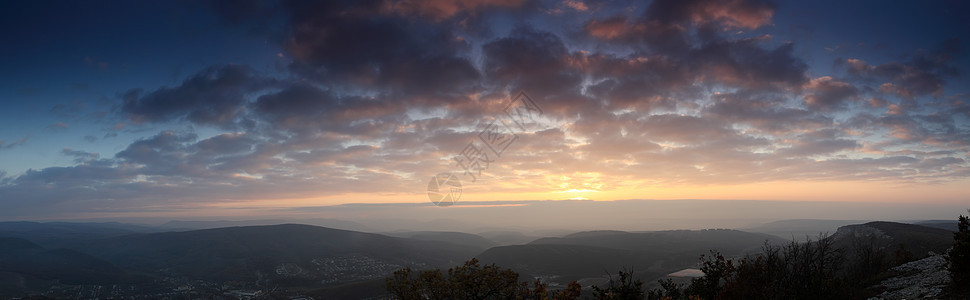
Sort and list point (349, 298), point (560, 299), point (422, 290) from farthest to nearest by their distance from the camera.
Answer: point (349, 298), point (422, 290), point (560, 299)

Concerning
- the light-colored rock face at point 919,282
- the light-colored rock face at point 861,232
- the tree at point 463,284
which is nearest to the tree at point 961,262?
the light-colored rock face at point 919,282

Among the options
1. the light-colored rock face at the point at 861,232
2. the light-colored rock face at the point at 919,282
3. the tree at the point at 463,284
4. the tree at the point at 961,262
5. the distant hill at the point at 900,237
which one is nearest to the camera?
the tree at the point at 463,284

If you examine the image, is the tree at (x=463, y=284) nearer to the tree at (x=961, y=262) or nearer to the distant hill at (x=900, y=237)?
the tree at (x=961, y=262)

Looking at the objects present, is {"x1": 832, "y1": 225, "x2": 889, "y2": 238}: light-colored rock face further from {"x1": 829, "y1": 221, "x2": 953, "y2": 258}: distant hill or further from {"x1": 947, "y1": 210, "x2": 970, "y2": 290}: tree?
{"x1": 947, "y1": 210, "x2": 970, "y2": 290}: tree

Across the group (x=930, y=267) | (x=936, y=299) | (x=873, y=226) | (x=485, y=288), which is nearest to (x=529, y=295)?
(x=485, y=288)

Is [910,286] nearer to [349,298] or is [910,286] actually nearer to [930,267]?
[930,267]

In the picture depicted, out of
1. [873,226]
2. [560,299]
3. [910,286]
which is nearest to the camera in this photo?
[560,299]
